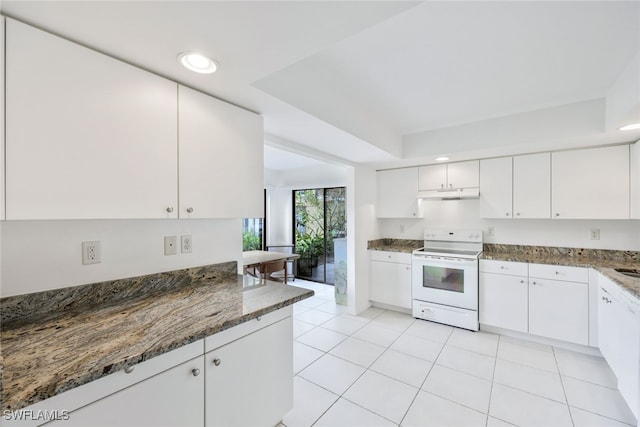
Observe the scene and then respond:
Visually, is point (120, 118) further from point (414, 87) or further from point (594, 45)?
point (594, 45)

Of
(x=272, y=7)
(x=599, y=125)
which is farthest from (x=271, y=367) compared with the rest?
(x=599, y=125)

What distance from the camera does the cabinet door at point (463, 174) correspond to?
338cm

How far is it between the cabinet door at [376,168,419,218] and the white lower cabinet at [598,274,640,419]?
201cm

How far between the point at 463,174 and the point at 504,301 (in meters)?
1.57

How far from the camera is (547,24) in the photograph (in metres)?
1.46

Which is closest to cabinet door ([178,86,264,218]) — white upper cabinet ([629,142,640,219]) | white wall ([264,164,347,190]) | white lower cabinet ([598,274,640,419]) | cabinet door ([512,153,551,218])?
white lower cabinet ([598,274,640,419])

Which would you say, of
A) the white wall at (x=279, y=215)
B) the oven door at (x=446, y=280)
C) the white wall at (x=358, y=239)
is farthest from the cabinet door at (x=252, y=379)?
the white wall at (x=279, y=215)

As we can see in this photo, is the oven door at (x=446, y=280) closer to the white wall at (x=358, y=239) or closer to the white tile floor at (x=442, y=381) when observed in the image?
the white tile floor at (x=442, y=381)

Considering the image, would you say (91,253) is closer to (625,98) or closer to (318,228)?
(625,98)

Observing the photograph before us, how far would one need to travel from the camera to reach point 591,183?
2.75 m

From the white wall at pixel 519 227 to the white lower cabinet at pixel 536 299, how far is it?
61cm

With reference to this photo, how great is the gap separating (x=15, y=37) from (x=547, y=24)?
244 centimetres

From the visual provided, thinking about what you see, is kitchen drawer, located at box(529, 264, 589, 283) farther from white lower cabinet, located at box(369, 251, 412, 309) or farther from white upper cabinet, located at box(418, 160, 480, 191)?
white lower cabinet, located at box(369, 251, 412, 309)

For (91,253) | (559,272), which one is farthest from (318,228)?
(91,253)
